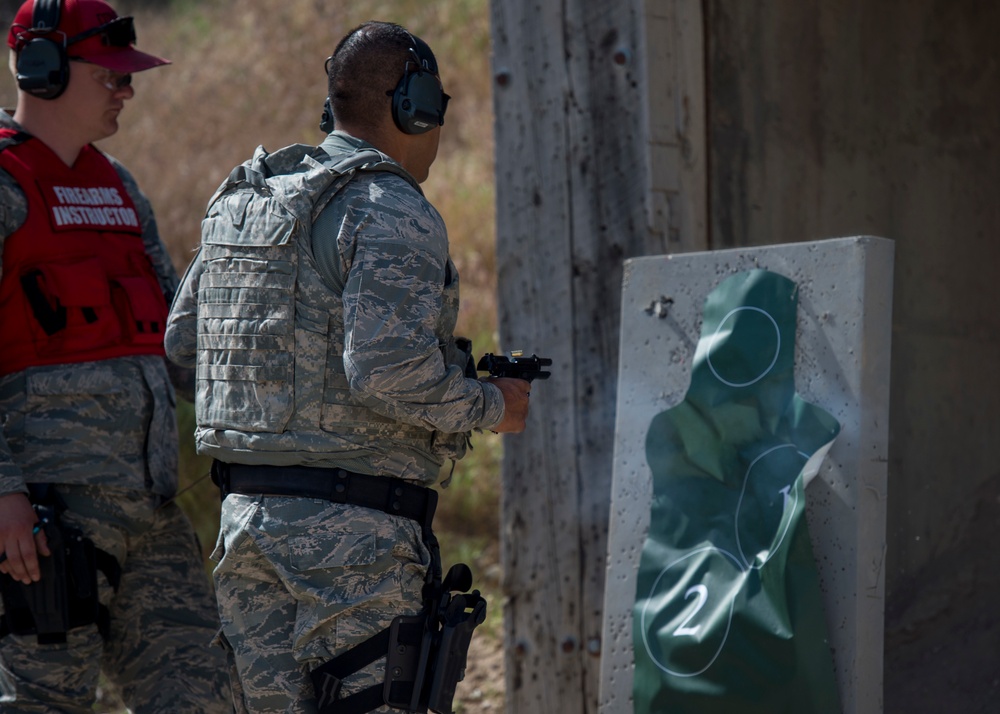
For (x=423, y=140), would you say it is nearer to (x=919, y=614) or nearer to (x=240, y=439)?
(x=240, y=439)

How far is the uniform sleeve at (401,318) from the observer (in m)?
2.24

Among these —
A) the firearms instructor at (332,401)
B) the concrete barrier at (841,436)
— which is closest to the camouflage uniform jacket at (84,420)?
the firearms instructor at (332,401)

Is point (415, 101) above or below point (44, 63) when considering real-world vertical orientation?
below

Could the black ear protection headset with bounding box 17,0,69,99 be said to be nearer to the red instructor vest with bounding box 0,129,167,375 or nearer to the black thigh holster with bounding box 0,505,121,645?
the red instructor vest with bounding box 0,129,167,375

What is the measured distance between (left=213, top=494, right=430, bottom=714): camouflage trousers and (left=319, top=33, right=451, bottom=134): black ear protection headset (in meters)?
0.84

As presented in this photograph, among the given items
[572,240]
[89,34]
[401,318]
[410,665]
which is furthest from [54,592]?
[572,240]

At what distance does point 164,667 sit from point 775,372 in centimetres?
178

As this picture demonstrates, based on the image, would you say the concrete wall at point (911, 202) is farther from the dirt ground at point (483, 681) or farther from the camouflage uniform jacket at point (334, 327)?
the camouflage uniform jacket at point (334, 327)

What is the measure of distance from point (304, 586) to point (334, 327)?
0.53 m

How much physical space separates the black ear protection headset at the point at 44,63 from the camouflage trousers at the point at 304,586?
1345 mm

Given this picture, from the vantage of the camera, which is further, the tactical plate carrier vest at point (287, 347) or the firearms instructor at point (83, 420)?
the firearms instructor at point (83, 420)

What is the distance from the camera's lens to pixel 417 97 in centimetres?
246

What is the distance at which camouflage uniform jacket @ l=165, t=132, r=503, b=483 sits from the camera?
226 cm

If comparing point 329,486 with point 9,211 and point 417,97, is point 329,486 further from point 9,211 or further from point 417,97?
point 9,211
